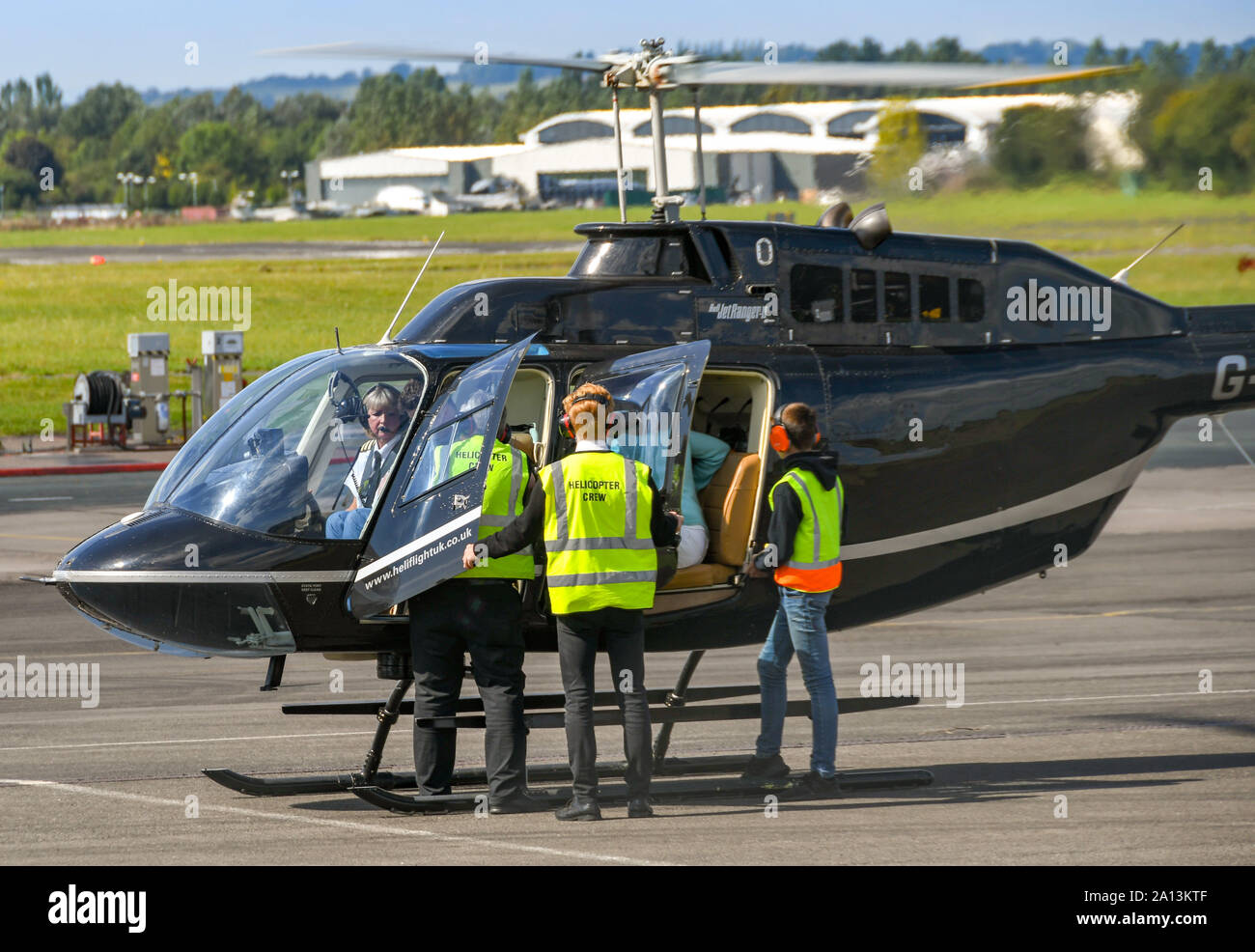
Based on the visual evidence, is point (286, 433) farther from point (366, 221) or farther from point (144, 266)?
point (366, 221)

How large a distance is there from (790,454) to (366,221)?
376 feet

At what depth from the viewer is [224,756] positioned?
32.0ft

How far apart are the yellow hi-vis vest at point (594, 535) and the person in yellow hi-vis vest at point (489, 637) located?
0.89 feet

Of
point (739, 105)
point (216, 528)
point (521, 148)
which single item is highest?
point (521, 148)

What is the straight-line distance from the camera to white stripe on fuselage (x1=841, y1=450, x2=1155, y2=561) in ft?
31.2

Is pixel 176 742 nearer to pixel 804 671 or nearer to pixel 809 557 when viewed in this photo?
pixel 804 671

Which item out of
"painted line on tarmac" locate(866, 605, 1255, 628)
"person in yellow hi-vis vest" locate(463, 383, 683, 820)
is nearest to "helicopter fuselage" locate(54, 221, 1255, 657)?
"person in yellow hi-vis vest" locate(463, 383, 683, 820)

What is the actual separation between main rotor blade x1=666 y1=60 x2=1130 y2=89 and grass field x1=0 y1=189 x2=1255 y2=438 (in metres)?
3.94

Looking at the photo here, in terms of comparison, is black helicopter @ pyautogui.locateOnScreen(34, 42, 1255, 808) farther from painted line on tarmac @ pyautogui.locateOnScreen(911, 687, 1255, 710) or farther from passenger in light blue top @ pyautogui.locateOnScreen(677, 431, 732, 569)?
painted line on tarmac @ pyautogui.locateOnScreen(911, 687, 1255, 710)

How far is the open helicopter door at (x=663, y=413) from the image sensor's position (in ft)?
27.3

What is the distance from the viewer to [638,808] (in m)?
8.16

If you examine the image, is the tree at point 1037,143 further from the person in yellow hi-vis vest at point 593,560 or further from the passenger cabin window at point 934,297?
the person in yellow hi-vis vest at point 593,560

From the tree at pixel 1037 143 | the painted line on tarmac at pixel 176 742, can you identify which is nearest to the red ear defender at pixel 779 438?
the painted line on tarmac at pixel 176 742

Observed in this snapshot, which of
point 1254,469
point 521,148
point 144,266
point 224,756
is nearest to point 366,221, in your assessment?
point 521,148
